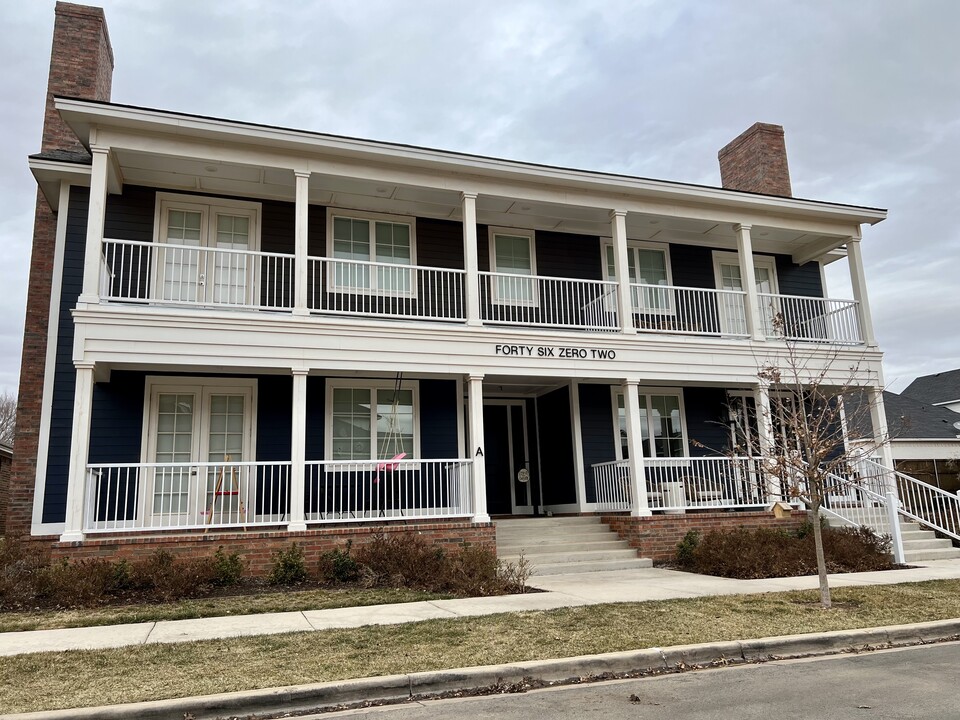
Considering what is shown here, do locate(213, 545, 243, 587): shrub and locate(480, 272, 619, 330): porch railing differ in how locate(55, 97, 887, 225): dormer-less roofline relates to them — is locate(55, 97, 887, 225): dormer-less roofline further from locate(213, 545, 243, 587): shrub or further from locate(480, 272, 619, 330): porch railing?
locate(213, 545, 243, 587): shrub

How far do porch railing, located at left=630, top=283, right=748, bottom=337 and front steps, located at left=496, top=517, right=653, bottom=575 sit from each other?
181 inches

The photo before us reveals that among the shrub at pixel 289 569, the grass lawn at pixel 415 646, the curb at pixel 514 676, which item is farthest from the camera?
the shrub at pixel 289 569

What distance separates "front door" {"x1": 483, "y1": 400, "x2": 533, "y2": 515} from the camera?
635 inches

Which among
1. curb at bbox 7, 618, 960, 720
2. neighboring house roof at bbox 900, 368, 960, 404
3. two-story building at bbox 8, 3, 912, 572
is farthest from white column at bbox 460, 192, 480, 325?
neighboring house roof at bbox 900, 368, 960, 404

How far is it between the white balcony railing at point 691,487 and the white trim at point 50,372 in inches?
386

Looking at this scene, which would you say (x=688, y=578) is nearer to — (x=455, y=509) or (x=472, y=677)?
(x=455, y=509)

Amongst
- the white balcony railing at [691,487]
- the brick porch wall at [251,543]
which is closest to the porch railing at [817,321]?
the white balcony railing at [691,487]

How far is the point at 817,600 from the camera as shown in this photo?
28.3 feet

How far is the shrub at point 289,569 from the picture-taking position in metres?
10.3

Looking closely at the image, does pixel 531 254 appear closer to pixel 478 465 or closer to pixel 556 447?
pixel 556 447

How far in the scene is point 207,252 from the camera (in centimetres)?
1312

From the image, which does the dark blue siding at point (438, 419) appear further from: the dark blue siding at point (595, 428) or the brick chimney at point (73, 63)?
the brick chimney at point (73, 63)

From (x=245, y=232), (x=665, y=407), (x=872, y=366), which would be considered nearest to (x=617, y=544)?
(x=665, y=407)

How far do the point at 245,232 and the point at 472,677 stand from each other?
1073cm
